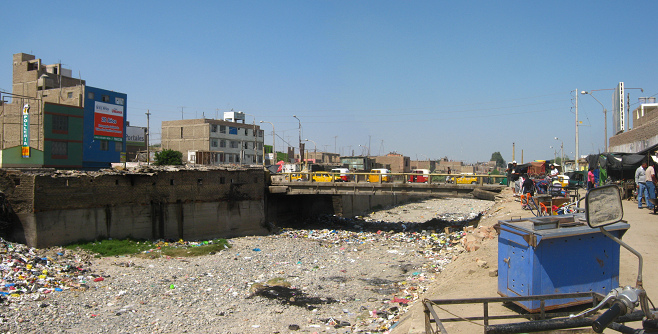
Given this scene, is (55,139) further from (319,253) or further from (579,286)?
(579,286)

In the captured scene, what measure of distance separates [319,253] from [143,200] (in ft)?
28.6

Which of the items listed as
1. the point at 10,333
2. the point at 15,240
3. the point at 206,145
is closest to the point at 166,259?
the point at 15,240

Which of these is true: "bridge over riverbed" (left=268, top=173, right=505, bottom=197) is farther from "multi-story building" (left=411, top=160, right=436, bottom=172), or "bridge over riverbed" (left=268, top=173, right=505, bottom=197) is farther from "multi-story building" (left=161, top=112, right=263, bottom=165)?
"multi-story building" (left=411, top=160, right=436, bottom=172)

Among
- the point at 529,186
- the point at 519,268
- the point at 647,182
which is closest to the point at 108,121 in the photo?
the point at 529,186

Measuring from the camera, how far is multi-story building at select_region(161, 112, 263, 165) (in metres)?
59.7

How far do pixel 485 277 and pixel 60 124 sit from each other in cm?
3962

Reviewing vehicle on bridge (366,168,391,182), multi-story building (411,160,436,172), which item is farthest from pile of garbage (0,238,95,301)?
multi-story building (411,160,436,172)

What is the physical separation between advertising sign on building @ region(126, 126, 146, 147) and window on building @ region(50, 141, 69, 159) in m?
18.4

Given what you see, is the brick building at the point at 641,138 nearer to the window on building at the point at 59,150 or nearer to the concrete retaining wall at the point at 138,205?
the concrete retaining wall at the point at 138,205

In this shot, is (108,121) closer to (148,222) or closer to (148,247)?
(148,222)

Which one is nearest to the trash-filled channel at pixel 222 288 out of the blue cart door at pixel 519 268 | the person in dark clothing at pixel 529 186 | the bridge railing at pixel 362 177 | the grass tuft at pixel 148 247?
the grass tuft at pixel 148 247

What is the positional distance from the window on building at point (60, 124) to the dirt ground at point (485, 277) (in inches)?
1479

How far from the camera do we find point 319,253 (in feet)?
65.2

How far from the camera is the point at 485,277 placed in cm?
932
